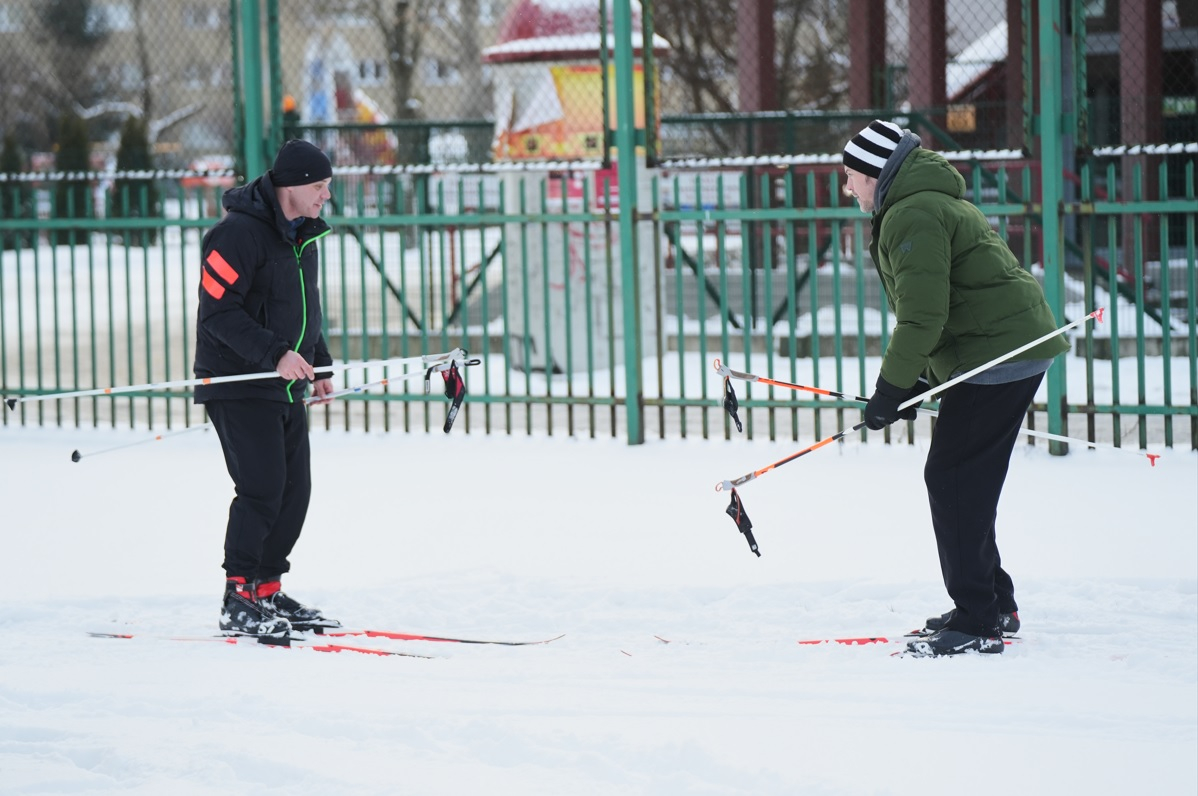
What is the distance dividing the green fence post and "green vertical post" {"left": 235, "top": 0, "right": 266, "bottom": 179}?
211 cm

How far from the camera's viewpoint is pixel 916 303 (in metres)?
4.46

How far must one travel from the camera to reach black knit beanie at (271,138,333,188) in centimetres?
497

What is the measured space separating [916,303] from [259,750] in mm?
2152

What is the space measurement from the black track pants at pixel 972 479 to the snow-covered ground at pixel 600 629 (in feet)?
0.68

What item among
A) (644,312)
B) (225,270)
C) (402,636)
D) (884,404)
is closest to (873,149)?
(884,404)

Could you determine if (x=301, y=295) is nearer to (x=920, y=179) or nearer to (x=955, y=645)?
(x=920, y=179)

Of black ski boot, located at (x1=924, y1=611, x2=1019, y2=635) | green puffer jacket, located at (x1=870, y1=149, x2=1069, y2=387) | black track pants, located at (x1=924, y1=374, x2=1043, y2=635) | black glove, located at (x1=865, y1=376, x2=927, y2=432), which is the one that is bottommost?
black ski boot, located at (x1=924, y1=611, x2=1019, y2=635)

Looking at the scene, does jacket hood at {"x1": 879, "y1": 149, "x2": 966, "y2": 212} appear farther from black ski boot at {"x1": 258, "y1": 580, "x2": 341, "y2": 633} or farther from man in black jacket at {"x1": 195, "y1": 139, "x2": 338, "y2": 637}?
black ski boot at {"x1": 258, "y1": 580, "x2": 341, "y2": 633}

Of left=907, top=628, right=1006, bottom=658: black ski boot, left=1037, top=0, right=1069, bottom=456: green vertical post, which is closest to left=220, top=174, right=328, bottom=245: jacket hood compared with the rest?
left=907, top=628, right=1006, bottom=658: black ski boot

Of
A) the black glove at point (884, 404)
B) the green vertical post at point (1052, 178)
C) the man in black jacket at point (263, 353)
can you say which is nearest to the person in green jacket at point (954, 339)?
the black glove at point (884, 404)

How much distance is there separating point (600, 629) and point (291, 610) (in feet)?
3.48

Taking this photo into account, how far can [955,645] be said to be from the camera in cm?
477

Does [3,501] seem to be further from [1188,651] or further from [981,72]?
[981,72]

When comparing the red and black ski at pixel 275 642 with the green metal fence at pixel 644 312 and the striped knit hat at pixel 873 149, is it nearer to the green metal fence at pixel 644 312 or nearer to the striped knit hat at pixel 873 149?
the striped knit hat at pixel 873 149
